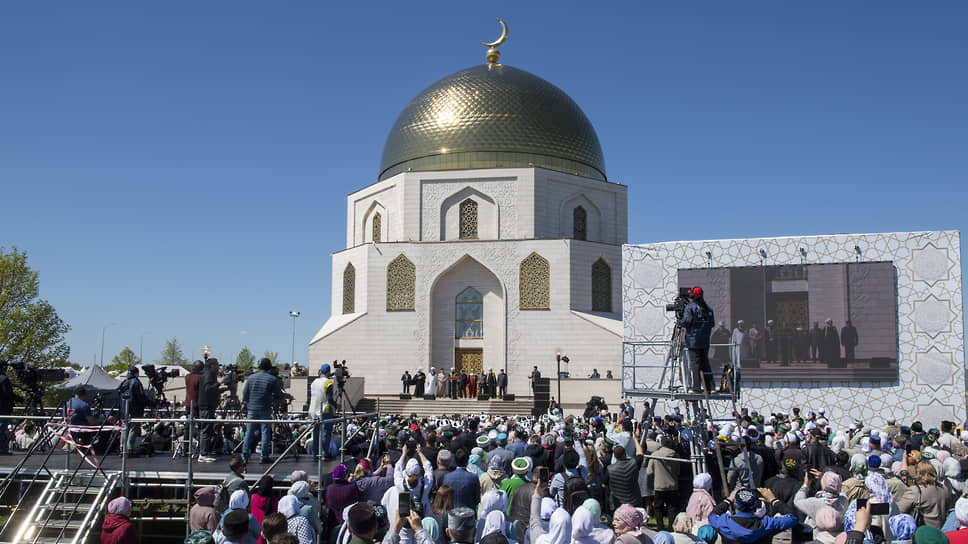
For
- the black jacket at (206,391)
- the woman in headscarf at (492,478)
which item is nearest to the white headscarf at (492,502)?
the woman in headscarf at (492,478)

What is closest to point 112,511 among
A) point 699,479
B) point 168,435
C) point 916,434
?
point 699,479

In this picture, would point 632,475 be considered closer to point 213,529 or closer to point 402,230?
point 213,529

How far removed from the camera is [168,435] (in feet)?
34.9

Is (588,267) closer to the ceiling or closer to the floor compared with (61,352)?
closer to the ceiling

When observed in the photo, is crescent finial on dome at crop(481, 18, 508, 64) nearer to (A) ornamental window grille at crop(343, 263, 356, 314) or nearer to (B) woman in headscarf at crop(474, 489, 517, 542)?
(A) ornamental window grille at crop(343, 263, 356, 314)

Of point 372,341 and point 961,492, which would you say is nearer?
point 961,492

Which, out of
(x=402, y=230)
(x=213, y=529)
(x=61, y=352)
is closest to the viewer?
(x=213, y=529)

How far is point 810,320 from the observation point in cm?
1808

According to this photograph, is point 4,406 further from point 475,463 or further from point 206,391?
point 475,463

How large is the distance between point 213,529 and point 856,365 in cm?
1661

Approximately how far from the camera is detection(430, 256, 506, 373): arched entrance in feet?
88.4

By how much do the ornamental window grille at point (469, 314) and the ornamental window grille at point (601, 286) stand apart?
13.8 ft

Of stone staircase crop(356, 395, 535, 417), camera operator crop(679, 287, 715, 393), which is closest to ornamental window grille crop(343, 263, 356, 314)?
stone staircase crop(356, 395, 535, 417)

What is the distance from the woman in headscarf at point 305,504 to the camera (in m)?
5.22
